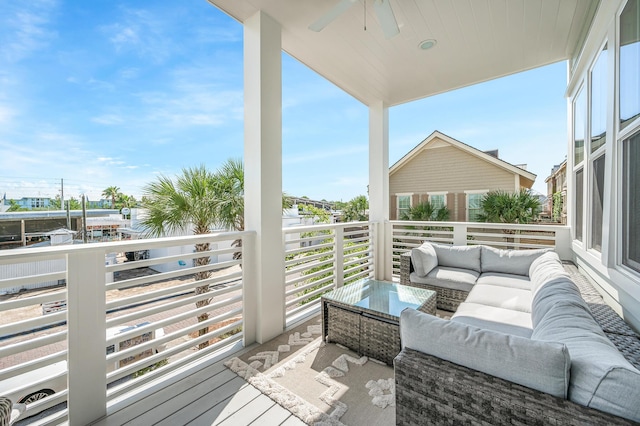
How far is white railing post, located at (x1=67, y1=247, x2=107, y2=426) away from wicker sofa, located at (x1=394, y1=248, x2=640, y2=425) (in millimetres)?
1764

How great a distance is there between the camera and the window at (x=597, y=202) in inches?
89.0

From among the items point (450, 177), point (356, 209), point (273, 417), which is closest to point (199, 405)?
point (273, 417)

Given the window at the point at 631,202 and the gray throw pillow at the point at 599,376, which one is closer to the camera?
the gray throw pillow at the point at 599,376

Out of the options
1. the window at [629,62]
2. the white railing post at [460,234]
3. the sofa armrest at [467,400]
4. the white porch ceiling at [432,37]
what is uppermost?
the white porch ceiling at [432,37]

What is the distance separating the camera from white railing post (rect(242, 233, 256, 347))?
2.47 meters

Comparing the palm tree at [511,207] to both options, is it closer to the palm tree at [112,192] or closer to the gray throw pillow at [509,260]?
the gray throw pillow at [509,260]

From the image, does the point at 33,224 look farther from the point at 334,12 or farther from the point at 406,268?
the point at 406,268

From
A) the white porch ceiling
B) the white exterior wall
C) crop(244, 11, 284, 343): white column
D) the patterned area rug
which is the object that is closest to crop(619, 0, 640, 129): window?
the white exterior wall

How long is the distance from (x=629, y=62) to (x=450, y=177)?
25.8 feet

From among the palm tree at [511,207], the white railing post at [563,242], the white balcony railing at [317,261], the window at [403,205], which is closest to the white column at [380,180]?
the white balcony railing at [317,261]

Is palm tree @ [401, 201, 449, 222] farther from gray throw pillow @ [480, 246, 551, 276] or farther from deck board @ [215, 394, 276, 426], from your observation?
deck board @ [215, 394, 276, 426]

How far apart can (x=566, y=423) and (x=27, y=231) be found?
407 centimetres

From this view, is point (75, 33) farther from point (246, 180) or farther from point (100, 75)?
point (246, 180)

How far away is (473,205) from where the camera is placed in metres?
8.67
